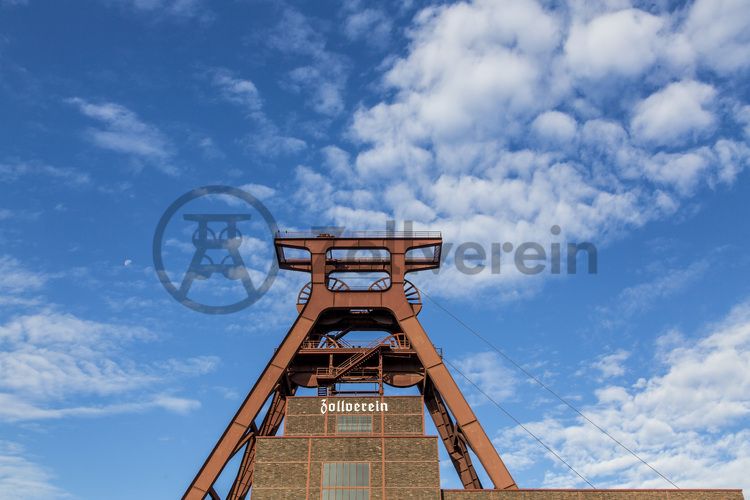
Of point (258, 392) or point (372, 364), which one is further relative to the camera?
point (372, 364)

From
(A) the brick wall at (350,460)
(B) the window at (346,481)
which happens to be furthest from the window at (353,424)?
(B) the window at (346,481)

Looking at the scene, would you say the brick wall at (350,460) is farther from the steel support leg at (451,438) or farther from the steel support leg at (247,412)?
the steel support leg at (451,438)

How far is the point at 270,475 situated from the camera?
108 feet

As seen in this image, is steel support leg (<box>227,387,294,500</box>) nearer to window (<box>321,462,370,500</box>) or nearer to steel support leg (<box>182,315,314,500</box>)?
steel support leg (<box>182,315,314,500</box>)

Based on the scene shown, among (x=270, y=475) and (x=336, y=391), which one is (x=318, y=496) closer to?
(x=270, y=475)

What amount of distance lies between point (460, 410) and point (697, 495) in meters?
11.0

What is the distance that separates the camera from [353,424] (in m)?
35.5

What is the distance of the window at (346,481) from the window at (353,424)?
2424 millimetres

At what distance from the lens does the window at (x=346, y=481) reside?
3222cm

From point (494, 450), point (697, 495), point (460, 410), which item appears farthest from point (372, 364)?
point (697, 495)

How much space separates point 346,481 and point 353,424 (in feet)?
11.2

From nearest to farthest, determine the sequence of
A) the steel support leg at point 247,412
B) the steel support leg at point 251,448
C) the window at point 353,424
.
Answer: the steel support leg at point 247,412 < the window at point 353,424 < the steel support leg at point 251,448

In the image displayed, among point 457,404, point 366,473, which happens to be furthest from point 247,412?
point 457,404

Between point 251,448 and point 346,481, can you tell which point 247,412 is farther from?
point 346,481
